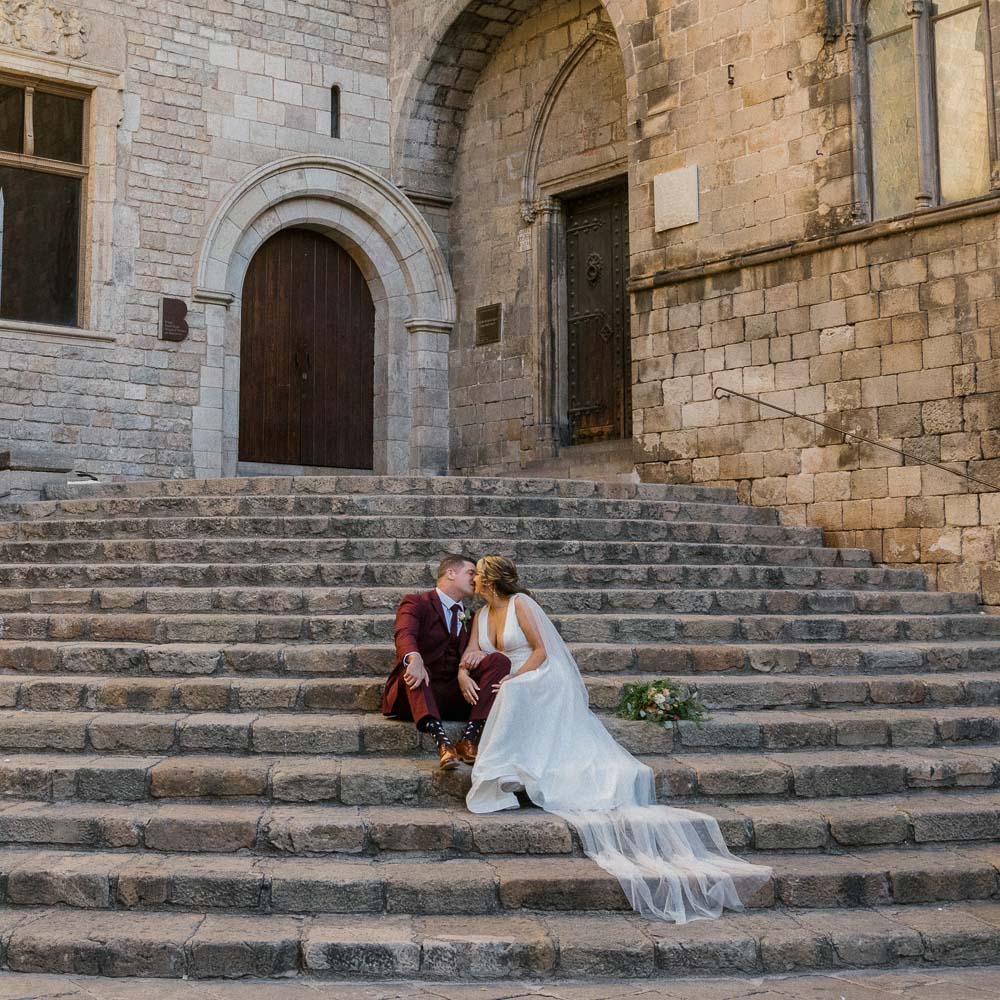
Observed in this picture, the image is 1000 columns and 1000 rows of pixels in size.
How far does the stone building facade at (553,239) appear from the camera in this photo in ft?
32.1

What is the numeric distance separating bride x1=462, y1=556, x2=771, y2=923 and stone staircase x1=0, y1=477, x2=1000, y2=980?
0.11 meters

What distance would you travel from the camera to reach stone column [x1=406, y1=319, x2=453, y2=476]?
561 inches

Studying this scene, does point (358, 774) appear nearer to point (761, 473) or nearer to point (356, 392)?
point (761, 473)

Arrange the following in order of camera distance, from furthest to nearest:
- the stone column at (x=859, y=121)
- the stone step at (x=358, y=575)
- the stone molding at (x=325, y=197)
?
the stone molding at (x=325, y=197) < the stone column at (x=859, y=121) < the stone step at (x=358, y=575)

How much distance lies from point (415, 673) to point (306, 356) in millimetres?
8759

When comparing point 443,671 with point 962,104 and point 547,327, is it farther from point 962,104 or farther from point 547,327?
point 547,327

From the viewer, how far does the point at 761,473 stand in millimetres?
10812

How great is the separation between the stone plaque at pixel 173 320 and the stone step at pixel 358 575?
4.71 metres

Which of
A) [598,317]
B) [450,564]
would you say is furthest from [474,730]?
[598,317]

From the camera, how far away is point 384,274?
14.4 m

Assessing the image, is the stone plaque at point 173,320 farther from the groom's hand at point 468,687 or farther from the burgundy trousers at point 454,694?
the groom's hand at point 468,687

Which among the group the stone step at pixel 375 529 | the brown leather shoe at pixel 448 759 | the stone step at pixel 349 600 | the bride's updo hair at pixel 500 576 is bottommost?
the brown leather shoe at pixel 448 759

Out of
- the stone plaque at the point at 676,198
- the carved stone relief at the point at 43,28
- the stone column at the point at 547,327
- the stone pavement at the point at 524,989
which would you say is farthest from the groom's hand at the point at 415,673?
the carved stone relief at the point at 43,28

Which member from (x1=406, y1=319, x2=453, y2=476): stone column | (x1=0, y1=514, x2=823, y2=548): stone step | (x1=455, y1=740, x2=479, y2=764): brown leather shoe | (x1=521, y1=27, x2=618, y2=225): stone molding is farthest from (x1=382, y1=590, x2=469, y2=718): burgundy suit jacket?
(x1=521, y1=27, x2=618, y2=225): stone molding
